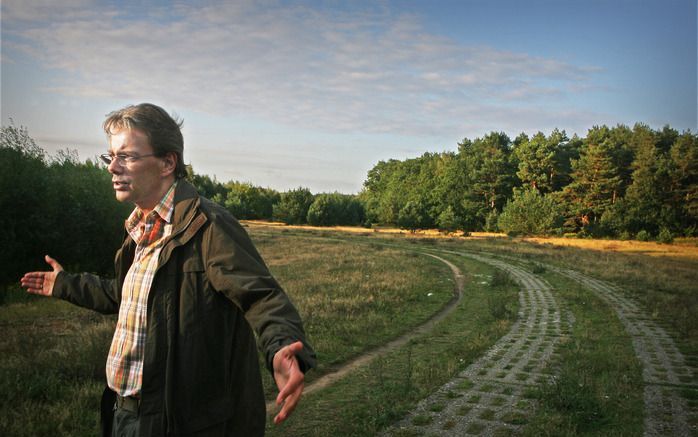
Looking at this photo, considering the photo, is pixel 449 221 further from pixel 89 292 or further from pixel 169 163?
pixel 169 163

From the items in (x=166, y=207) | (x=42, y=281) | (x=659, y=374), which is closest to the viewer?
(x=166, y=207)

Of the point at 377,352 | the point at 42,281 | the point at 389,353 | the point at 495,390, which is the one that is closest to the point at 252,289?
the point at 42,281

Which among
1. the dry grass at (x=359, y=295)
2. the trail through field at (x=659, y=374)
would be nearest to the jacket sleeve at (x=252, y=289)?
the trail through field at (x=659, y=374)

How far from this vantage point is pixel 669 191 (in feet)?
114

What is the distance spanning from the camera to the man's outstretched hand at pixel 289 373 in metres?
1.78

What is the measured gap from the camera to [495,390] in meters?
7.48

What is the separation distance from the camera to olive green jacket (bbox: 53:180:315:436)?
2100mm

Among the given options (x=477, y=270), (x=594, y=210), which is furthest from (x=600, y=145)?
(x=477, y=270)

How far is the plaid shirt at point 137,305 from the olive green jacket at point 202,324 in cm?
9

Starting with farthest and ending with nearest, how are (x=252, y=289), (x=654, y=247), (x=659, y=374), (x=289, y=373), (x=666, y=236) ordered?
1. (x=654, y=247)
2. (x=666, y=236)
3. (x=659, y=374)
4. (x=252, y=289)
5. (x=289, y=373)

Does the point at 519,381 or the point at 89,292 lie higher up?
the point at 89,292

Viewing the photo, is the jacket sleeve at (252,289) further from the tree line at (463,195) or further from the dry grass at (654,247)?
the dry grass at (654,247)

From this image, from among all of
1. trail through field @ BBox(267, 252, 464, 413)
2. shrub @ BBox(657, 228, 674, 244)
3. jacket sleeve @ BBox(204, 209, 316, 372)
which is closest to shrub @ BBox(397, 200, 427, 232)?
shrub @ BBox(657, 228, 674, 244)

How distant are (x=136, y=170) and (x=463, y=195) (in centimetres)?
7349
